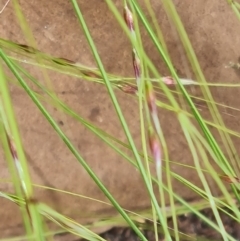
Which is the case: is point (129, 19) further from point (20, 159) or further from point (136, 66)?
point (20, 159)

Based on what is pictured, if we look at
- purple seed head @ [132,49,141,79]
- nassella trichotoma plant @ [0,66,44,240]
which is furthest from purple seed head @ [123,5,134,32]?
nassella trichotoma plant @ [0,66,44,240]

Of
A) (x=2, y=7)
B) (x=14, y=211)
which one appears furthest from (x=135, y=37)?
(x=14, y=211)

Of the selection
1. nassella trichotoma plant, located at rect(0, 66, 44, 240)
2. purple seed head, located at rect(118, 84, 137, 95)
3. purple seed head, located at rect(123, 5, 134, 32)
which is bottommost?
nassella trichotoma plant, located at rect(0, 66, 44, 240)

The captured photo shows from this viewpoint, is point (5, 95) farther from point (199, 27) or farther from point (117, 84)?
point (199, 27)

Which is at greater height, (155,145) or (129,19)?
(129,19)

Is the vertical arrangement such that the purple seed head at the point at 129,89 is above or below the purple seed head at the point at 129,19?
below

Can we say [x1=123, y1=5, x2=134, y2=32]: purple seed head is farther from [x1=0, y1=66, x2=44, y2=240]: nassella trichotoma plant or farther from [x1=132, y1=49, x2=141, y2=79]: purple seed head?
[x1=0, y1=66, x2=44, y2=240]: nassella trichotoma plant

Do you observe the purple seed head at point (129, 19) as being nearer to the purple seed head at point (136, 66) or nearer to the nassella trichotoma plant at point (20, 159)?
the purple seed head at point (136, 66)

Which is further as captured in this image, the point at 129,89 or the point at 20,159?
the point at 129,89

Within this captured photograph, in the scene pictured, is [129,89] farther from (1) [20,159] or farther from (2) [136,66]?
(1) [20,159]

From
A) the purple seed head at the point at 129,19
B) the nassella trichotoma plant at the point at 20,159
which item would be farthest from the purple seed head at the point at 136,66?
the nassella trichotoma plant at the point at 20,159

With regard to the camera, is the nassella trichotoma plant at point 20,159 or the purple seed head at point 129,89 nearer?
the nassella trichotoma plant at point 20,159

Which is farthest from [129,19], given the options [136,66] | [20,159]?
[20,159]
